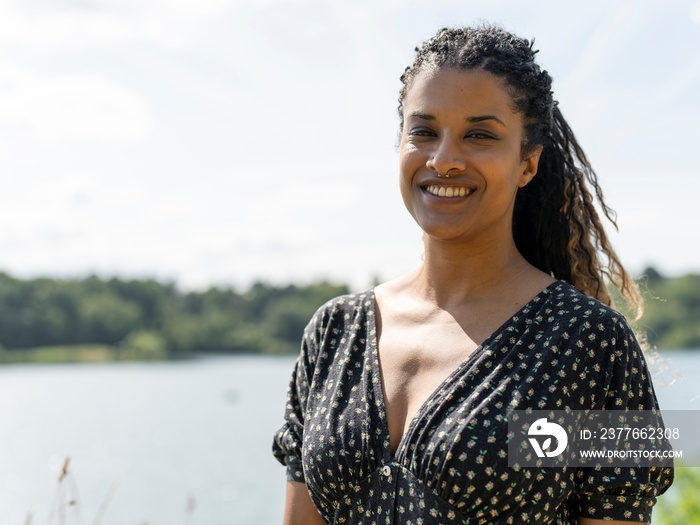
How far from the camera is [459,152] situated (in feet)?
6.79

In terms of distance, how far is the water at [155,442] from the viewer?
50.7ft

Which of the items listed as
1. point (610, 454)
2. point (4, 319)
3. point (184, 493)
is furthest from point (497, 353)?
point (4, 319)

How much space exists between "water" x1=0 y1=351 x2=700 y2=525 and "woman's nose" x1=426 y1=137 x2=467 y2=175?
1199mm

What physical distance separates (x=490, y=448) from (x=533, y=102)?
40.9 inches

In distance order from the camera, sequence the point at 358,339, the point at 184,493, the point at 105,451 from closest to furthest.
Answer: the point at 358,339 → the point at 184,493 → the point at 105,451

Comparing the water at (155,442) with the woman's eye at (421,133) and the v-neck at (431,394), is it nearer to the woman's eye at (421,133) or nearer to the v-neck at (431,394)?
the v-neck at (431,394)

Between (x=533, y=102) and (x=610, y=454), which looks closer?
(x=610, y=454)

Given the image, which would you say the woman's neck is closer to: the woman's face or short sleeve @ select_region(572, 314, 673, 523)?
the woman's face

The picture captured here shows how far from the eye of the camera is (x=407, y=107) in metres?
2.24

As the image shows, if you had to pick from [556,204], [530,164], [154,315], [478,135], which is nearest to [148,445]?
[556,204]

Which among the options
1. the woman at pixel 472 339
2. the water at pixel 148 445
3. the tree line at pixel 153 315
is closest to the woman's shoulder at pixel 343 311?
the woman at pixel 472 339

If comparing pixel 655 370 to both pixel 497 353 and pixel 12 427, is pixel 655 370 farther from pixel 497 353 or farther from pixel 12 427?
pixel 12 427

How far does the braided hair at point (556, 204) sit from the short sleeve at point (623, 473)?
0.56 m

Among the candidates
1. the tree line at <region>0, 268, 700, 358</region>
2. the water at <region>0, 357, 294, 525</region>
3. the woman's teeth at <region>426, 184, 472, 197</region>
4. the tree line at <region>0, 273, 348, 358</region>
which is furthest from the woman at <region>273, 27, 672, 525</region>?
the tree line at <region>0, 268, 700, 358</region>
